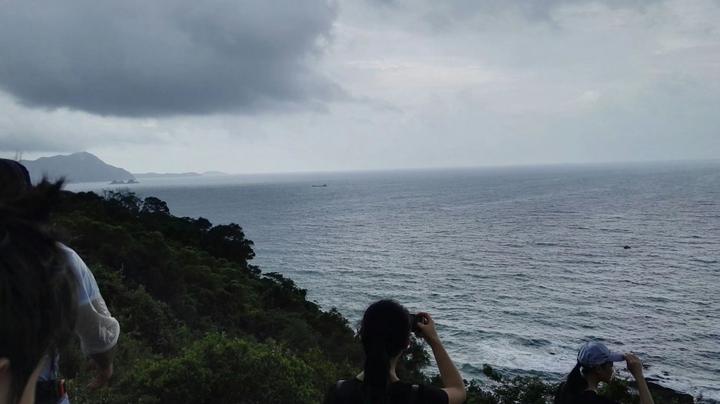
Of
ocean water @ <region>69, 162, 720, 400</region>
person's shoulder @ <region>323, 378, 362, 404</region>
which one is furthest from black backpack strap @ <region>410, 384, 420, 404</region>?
ocean water @ <region>69, 162, 720, 400</region>

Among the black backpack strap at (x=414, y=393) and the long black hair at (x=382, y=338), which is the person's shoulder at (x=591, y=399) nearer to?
the black backpack strap at (x=414, y=393)

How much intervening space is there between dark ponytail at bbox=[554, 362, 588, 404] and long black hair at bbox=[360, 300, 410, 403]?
6.02ft

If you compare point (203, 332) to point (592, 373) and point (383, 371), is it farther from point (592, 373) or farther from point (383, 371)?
point (383, 371)

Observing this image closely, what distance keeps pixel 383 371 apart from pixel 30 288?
1.87 m

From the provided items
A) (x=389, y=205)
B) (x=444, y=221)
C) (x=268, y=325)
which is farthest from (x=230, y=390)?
(x=389, y=205)

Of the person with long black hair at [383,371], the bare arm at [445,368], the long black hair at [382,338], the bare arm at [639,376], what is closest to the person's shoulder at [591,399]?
the bare arm at [639,376]

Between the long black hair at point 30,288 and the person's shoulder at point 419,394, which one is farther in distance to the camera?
the person's shoulder at point 419,394

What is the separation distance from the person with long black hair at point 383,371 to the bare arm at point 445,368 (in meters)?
0.08

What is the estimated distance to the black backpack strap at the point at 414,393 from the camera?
9.00 feet

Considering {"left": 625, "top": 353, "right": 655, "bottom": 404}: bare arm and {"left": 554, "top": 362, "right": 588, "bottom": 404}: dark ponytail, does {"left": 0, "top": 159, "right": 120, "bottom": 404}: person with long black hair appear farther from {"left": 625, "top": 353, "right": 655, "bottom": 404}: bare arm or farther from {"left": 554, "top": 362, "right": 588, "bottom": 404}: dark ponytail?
{"left": 625, "top": 353, "right": 655, "bottom": 404}: bare arm

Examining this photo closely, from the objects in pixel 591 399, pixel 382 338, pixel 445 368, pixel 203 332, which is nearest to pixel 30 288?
pixel 382 338

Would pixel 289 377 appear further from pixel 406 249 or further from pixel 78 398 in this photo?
pixel 406 249

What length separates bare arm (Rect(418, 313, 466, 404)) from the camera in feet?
9.59

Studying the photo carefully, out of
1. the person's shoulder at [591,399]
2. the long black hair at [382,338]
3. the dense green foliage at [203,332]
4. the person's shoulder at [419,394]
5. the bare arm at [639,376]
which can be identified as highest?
the long black hair at [382,338]
